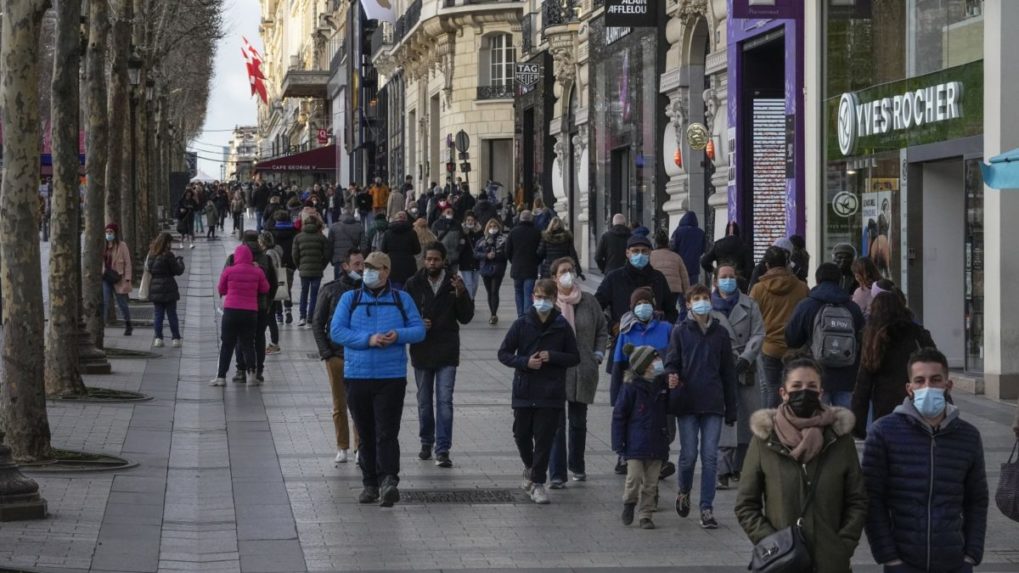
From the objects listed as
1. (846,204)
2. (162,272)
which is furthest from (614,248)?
(162,272)

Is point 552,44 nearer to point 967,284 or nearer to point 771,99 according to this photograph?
point 771,99

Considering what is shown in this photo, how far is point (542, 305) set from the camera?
12008mm

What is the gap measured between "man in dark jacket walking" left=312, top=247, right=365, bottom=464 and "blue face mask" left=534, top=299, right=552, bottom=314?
1791 millimetres

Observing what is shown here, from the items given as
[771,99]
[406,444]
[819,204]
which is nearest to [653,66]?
[771,99]

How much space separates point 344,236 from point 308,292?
1.42m

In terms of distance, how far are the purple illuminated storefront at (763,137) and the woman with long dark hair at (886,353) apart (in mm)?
12449

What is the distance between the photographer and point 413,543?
1043 centimetres

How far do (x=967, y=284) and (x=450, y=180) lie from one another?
3069 cm

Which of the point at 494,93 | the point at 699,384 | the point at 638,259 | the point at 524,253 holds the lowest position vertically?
the point at 699,384

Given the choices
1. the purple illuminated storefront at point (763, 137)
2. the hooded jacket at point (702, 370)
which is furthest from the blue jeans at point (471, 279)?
the hooded jacket at point (702, 370)

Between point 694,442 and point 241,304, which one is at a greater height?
point 241,304

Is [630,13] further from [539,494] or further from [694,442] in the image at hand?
[694,442]

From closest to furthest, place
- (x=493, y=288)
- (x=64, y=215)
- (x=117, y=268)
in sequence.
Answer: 1. (x=64, y=215)
2. (x=117, y=268)
3. (x=493, y=288)

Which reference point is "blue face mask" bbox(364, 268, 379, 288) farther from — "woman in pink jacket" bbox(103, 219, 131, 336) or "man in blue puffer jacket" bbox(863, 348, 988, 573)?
Answer: "woman in pink jacket" bbox(103, 219, 131, 336)
